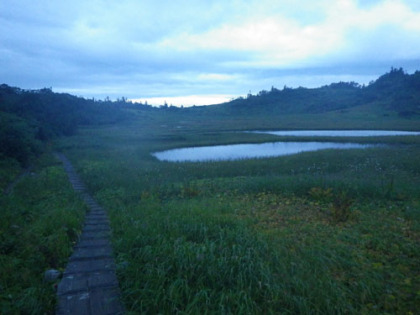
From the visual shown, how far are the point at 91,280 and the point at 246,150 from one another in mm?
26909

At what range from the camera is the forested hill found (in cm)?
7944

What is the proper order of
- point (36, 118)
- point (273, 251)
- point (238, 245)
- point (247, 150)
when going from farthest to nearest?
point (36, 118), point (247, 150), point (238, 245), point (273, 251)

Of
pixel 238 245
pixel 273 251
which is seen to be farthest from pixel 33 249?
pixel 273 251

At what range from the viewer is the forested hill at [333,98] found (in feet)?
261

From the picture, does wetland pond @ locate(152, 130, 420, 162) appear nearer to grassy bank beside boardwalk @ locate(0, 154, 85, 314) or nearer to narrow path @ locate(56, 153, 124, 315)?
grassy bank beside boardwalk @ locate(0, 154, 85, 314)

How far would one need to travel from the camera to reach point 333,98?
110375 mm

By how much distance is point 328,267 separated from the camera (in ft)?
16.2

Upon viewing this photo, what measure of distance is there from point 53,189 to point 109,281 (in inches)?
339

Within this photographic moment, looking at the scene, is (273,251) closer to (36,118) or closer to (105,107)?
(36,118)

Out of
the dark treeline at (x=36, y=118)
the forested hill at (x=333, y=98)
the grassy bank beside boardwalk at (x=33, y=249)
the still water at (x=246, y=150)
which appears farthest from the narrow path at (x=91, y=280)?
the forested hill at (x=333, y=98)

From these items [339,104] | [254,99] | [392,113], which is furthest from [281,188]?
[254,99]

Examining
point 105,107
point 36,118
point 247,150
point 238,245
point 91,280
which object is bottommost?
point 247,150

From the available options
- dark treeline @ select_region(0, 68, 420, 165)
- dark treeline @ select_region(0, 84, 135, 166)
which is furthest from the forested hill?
dark treeline @ select_region(0, 84, 135, 166)

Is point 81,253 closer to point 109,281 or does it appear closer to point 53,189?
point 109,281
